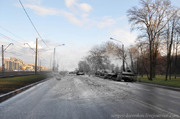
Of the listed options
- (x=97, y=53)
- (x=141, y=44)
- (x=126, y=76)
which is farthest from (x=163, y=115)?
(x=97, y=53)

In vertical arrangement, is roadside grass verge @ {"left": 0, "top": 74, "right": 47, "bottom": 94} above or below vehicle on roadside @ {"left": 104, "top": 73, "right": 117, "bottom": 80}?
above

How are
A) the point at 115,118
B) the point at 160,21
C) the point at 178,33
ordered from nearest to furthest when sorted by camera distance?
the point at 115,118
the point at 178,33
the point at 160,21

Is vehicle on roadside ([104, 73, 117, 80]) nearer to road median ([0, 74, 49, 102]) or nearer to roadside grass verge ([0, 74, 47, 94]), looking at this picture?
roadside grass verge ([0, 74, 47, 94])

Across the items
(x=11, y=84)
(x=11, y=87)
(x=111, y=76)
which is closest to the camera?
(x=11, y=87)

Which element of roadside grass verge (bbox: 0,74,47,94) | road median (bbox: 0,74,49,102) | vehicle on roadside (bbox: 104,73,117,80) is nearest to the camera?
road median (bbox: 0,74,49,102)

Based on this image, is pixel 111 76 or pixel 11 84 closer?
pixel 11 84

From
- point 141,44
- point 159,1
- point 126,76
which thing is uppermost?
point 159,1

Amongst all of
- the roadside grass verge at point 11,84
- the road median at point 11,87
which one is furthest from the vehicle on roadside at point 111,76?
the road median at point 11,87

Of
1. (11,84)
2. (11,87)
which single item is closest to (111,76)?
(11,84)

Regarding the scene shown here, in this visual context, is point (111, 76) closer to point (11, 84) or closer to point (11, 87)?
point (11, 84)

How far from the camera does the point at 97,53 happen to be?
9419cm

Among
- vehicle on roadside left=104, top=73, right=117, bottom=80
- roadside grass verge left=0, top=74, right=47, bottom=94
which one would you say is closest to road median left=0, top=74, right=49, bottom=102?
roadside grass verge left=0, top=74, right=47, bottom=94

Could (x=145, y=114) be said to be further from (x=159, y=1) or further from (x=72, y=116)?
(x=159, y=1)

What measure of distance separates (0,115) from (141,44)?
35.5 meters
